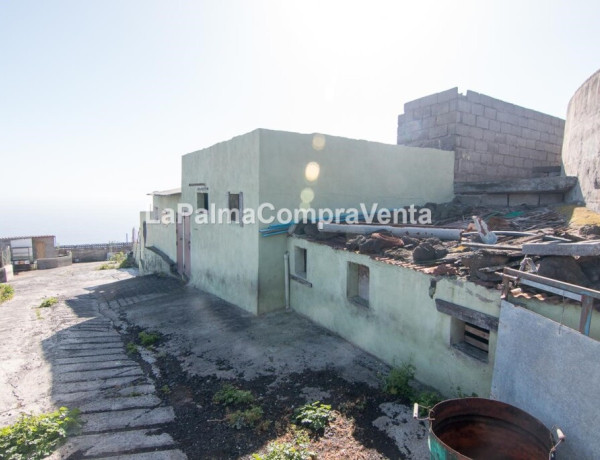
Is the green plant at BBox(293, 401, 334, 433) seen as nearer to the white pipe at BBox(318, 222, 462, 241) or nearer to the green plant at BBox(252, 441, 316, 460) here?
the green plant at BBox(252, 441, 316, 460)

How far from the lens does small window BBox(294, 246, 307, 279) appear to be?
398 inches

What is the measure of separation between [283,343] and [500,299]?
515cm

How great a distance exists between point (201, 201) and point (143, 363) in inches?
278

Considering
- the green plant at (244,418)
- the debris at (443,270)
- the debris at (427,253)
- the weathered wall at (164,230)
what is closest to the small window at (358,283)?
the debris at (427,253)

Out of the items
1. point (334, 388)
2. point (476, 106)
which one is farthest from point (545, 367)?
point (476, 106)

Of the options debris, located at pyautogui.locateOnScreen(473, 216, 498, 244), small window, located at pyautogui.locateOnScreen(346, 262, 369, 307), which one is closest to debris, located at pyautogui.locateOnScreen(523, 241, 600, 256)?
debris, located at pyautogui.locateOnScreen(473, 216, 498, 244)

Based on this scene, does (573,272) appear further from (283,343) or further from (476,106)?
(476,106)

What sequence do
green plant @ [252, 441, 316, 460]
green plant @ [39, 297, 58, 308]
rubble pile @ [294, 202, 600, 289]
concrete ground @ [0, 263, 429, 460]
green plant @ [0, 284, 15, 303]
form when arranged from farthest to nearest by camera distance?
green plant @ [0, 284, 15, 303], green plant @ [39, 297, 58, 308], concrete ground @ [0, 263, 429, 460], green plant @ [252, 441, 316, 460], rubble pile @ [294, 202, 600, 289]

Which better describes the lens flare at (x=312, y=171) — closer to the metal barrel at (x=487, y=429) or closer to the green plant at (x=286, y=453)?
the green plant at (x=286, y=453)

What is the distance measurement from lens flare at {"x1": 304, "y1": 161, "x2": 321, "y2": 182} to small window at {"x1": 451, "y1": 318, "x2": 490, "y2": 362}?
6.09m

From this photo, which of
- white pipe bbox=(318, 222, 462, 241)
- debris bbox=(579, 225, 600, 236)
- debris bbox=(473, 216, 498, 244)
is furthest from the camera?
white pipe bbox=(318, 222, 462, 241)

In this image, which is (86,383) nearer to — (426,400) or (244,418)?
(244,418)

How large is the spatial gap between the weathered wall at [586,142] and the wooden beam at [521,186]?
10.7 inches

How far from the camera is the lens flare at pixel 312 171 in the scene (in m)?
10.4
